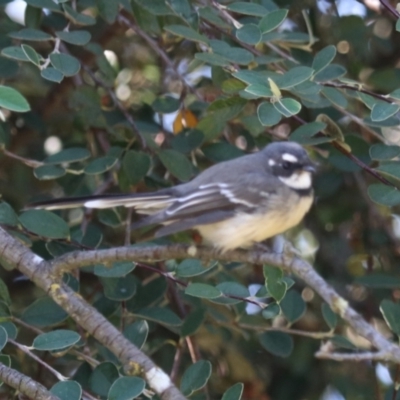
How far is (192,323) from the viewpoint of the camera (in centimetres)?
366

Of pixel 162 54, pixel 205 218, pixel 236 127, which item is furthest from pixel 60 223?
pixel 236 127

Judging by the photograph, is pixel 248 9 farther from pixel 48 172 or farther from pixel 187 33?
pixel 48 172

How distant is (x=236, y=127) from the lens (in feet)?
14.7

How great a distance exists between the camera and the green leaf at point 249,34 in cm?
313

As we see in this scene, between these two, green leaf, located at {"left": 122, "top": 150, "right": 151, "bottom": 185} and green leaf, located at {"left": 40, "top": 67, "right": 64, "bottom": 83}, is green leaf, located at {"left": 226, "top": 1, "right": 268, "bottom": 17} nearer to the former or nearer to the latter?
green leaf, located at {"left": 40, "top": 67, "right": 64, "bottom": 83}

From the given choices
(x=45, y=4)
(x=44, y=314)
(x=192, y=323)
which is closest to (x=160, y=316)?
(x=192, y=323)

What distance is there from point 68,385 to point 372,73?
2563 millimetres

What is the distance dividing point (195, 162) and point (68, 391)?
6.22ft

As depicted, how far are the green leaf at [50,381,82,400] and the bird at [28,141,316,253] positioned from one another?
102 centimetres

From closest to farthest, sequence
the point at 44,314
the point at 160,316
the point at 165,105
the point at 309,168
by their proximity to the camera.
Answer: the point at 44,314
the point at 160,316
the point at 165,105
the point at 309,168

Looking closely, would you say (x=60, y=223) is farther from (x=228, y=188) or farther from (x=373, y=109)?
(x=373, y=109)

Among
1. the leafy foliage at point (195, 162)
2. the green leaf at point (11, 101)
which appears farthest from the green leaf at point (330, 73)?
the green leaf at point (11, 101)

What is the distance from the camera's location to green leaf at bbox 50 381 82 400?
257cm

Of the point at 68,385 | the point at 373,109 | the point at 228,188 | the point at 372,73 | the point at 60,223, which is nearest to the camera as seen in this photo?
the point at 68,385
